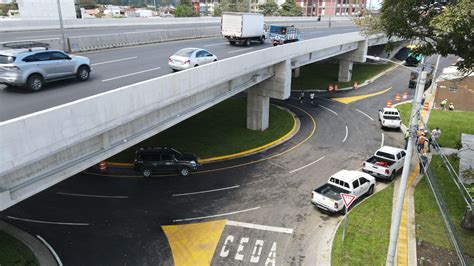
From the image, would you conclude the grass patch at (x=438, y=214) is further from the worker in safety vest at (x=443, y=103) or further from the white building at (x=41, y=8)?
the white building at (x=41, y=8)

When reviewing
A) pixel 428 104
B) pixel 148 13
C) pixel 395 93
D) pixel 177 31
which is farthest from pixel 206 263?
pixel 148 13

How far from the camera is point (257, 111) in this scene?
104 feet

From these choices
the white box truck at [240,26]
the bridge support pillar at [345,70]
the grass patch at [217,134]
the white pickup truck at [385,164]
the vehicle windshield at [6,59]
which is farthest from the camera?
the bridge support pillar at [345,70]

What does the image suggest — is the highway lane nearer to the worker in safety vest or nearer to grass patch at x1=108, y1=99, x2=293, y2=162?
grass patch at x1=108, y1=99, x2=293, y2=162

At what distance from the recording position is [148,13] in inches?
5089

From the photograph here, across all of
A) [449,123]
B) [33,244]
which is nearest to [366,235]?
[33,244]

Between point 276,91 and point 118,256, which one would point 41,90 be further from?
point 276,91

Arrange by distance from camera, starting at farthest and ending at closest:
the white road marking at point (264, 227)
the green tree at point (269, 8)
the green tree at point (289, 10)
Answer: the green tree at point (269, 8) < the green tree at point (289, 10) < the white road marking at point (264, 227)

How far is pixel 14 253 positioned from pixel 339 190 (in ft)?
50.1

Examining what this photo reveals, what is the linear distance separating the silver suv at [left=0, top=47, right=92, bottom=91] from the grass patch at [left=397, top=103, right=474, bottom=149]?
26519mm

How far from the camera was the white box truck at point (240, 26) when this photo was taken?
36625mm

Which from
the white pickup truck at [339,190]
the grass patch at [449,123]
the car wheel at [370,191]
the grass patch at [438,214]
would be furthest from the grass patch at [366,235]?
the grass patch at [449,123]

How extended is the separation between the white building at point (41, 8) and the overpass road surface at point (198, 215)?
1632 inches

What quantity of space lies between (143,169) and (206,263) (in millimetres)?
9022
